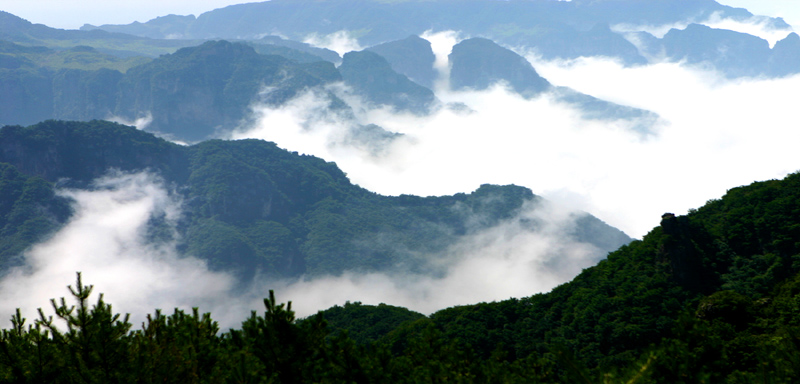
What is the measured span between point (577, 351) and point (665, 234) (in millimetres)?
17796

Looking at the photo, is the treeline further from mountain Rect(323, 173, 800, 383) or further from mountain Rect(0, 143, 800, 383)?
mountain Rect(323, 173, 800, 383)

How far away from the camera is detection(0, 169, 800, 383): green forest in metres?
Result: 22.3

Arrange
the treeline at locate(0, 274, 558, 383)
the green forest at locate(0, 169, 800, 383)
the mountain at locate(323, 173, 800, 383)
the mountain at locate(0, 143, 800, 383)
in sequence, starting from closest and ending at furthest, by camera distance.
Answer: the treeline at locate(0, 274, 558, 383)
the green forest at locate(0, 169, 800, 383)
the mountain at locate(0, 143, 800, 383)
the mountain at locate(323, 173, 800, 383)

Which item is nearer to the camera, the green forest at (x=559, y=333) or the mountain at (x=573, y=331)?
the green forest at (x=559, y=333)

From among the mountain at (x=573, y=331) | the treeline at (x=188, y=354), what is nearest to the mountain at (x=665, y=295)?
the mountain at (x=573, y=331)

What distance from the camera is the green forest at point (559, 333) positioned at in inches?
878

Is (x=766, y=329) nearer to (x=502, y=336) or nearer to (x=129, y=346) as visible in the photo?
(x=502, y=336)

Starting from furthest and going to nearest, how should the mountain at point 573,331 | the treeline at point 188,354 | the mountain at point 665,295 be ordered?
the mountain at point 665,295 < the mountain at point 573,331 < the treeline at point 188,354

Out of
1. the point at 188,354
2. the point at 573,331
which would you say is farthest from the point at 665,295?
the point at 188,354

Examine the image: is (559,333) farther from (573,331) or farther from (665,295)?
(665,295)

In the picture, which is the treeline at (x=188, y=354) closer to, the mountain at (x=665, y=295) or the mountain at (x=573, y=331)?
the mountain at (x=573, y=331)

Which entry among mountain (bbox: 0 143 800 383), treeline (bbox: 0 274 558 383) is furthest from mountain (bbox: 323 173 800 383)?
treeline (bbox: 0 274 558 383)

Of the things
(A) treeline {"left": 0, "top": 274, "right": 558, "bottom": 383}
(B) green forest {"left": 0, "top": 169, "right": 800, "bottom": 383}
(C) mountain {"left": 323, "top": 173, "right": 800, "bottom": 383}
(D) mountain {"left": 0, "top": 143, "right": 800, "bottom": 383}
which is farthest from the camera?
(C) mountain {"left": 323, "top": 173, "right": 800, "bottom": 383}

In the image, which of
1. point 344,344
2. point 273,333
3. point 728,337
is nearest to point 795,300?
point 728,337
